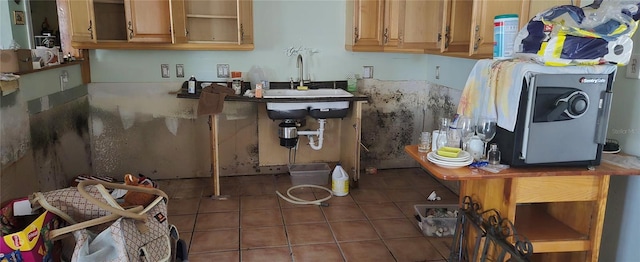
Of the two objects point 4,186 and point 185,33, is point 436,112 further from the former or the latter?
point 4,186

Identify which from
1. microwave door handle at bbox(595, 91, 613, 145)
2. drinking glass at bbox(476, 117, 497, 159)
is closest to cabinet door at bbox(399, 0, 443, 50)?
drinking glass at bbox(476, 117, 497, 159)

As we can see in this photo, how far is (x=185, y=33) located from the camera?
3438 mm

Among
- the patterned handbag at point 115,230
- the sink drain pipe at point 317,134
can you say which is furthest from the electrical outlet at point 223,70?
the patterned handbag at point 115,230

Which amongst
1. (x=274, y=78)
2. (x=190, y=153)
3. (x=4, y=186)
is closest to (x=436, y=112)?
(x=274, y=78)

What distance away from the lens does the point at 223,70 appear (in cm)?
384

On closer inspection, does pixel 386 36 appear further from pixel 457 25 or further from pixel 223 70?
pixel 223 70

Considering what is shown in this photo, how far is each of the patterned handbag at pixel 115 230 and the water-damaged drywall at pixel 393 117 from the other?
8.63 ft

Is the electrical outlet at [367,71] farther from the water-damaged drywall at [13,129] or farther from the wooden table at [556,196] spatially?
the water-damaged drywall at [13,129]

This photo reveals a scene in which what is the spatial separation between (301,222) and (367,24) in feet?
5.87

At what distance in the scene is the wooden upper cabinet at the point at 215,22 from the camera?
135 inches

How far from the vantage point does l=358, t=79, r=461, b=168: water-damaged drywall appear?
13.6 feet

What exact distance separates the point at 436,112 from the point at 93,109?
121 inches

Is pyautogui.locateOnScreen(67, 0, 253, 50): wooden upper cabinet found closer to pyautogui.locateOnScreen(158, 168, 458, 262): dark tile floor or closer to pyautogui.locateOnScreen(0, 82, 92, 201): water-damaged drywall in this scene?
pyautogui.locateOnScreen(0, 82, 92, 201): water-damaged drywall

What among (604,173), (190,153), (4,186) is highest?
(604,173)
